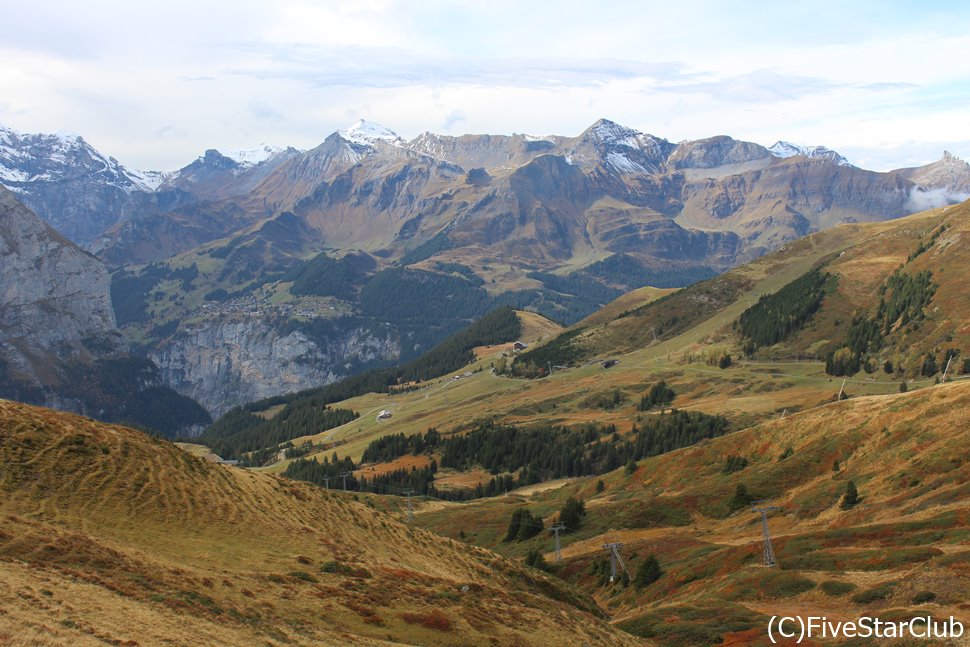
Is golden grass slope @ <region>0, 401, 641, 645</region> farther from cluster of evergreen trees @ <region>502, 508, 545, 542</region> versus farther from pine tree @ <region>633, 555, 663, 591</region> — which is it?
cluster of evergreen trees @ <region>502, 508, 545, 542</region>

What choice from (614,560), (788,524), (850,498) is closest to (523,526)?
(614,560)

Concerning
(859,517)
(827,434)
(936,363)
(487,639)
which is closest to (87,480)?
(487,639)

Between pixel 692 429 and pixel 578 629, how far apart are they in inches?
5539

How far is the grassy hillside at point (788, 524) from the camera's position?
57.2 m

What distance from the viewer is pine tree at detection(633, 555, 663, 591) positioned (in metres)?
82.1

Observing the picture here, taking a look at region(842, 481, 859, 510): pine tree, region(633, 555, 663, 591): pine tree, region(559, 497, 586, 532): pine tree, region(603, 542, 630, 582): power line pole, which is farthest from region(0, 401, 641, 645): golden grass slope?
region(559, 497, 586, 532): pine tree

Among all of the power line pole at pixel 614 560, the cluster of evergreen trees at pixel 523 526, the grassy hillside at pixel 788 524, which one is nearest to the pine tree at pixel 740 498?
the grassy hillside at pixel 788 524

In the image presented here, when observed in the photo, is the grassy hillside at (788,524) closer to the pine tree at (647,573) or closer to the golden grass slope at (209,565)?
the pine tree at (647,573)

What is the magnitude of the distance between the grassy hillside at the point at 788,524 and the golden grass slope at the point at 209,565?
11.8 m

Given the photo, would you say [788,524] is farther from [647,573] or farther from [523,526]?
[523,526]

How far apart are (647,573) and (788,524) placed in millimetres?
20035

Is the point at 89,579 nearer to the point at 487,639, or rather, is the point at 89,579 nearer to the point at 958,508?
the point at 487,639

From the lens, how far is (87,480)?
190ft

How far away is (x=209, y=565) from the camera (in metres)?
49.9
